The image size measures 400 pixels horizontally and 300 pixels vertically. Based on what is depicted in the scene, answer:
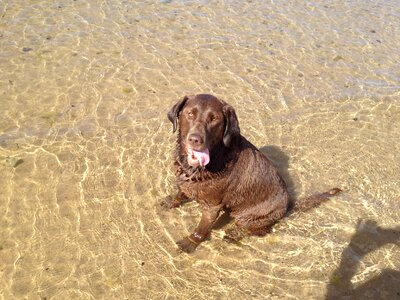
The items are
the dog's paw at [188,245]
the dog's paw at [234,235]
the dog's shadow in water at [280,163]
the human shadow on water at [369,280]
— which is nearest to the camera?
the human shadow on water at [369,280]

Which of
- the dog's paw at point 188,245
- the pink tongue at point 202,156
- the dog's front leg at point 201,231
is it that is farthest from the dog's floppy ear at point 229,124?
the dog's paw at point 188,245

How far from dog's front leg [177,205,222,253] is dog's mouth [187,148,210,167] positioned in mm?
741

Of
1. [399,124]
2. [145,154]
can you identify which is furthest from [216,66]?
[399,124]

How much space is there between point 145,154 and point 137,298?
242cm

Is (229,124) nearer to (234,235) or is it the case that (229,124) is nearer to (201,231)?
(201,231)

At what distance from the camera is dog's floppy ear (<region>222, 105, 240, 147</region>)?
393cm

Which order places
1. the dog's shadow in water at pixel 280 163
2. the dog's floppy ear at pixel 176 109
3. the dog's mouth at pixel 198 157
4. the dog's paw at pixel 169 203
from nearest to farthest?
the dog's mouth at pixel 198 157
the dog's floppy ear at pixel 176 109
the dog's paw at pixel 169 203
the dog's shadow in water at pixel 280 163

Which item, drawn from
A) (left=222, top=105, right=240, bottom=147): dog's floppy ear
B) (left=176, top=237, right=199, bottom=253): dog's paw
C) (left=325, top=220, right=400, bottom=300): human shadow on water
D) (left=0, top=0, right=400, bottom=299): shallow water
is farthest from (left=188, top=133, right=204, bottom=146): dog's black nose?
(left=325, top=220, right=400, bottom=300): human shadow on water

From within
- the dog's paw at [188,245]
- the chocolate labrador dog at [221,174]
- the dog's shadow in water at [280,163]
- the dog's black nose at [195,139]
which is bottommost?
the dog's paw at [188,245]

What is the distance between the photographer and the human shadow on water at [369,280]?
4.45 m

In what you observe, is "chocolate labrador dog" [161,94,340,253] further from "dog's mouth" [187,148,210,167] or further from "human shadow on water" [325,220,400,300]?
"human shadow on water" [325,220,400,300]

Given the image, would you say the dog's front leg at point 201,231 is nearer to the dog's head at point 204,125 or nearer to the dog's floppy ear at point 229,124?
the dog's head at point 204,125

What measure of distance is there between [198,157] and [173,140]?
2410 mm

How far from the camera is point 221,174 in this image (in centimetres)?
431
